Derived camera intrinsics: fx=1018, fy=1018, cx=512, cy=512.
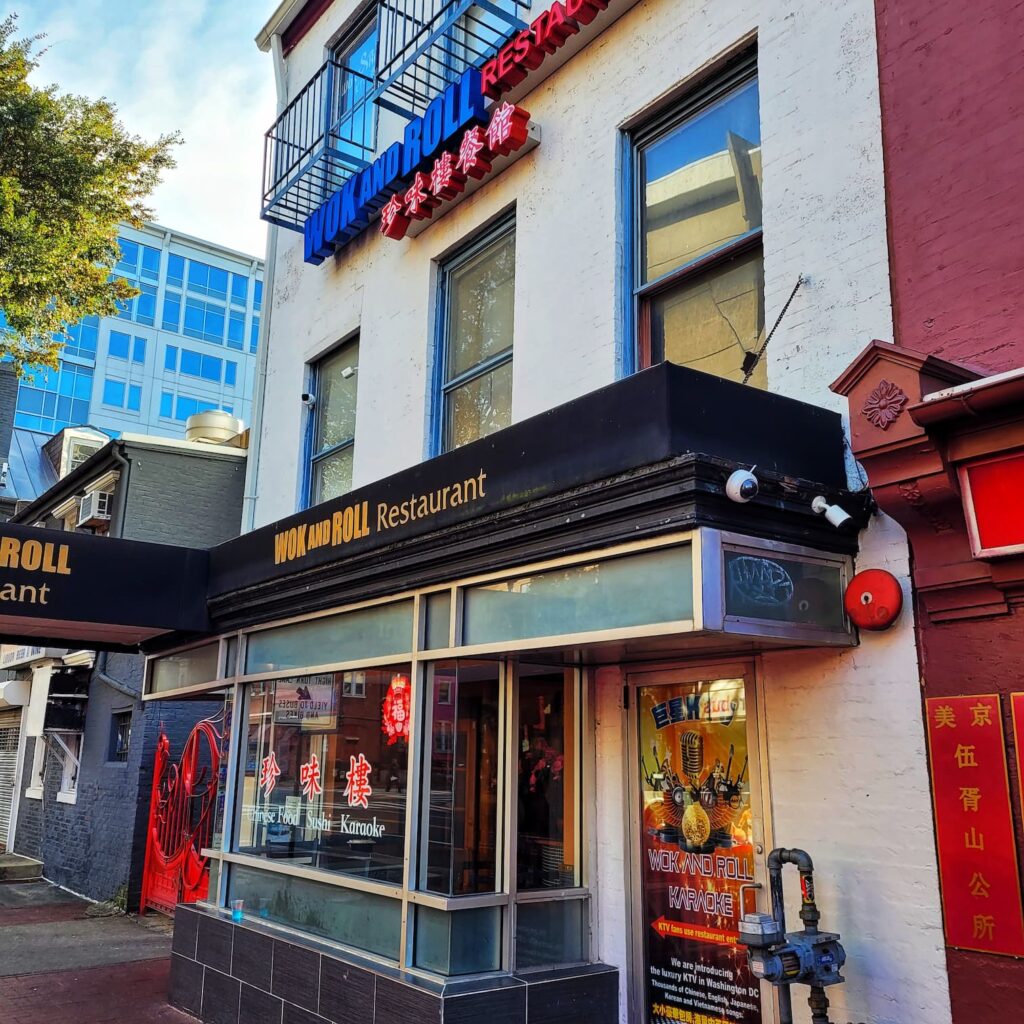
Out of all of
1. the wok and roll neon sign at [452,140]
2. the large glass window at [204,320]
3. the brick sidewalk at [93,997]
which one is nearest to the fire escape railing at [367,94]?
the wok and roll neon sign at [452,140]

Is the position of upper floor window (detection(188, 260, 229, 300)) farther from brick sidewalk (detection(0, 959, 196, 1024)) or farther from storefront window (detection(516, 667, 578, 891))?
storefront window (detection(516, 667, 578, 891))

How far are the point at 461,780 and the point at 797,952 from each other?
241cm

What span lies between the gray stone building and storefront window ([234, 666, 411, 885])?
4923mm

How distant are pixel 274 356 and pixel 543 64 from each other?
16.2 feet

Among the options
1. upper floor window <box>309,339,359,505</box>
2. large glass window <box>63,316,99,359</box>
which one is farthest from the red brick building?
large glass window <box>63,316,99,359</box>

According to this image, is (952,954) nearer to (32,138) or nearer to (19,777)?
(32,138)

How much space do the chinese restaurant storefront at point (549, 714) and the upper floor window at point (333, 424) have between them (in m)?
2.37

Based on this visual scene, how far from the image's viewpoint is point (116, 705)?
15.2 meters

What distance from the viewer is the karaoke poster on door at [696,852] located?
5.51 m

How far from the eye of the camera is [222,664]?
8.97 metres

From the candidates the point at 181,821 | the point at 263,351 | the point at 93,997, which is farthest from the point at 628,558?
the point at 181,821

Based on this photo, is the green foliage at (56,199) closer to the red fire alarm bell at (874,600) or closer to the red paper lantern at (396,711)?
the red paper lantern at (396,711)

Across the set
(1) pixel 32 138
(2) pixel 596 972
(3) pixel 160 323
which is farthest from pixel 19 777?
(3) pixel 160 323

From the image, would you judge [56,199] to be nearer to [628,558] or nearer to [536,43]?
[536,43]
